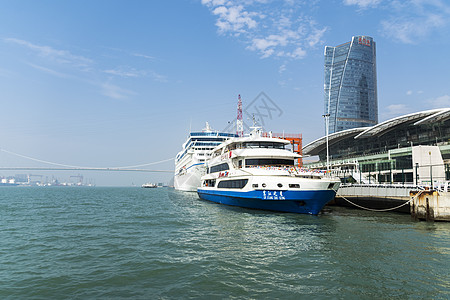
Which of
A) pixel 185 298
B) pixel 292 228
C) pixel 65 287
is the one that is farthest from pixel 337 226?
pixel 65 287

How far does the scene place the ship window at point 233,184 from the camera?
27.5 m

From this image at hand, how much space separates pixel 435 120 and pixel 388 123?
796cm

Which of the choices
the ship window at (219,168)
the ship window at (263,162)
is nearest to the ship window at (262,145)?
the ship window at (263,162)

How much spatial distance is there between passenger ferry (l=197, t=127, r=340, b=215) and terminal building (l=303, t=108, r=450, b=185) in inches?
660

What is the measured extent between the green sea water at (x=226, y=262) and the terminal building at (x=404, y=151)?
81.0ft

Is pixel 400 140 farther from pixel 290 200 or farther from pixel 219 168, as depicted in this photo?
pixel 290 200

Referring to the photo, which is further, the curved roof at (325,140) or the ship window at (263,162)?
the curved roof at (325,140)

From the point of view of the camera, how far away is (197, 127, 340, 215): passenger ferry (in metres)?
22.8

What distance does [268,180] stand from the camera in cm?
2411

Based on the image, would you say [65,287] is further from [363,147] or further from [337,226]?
[363,147]

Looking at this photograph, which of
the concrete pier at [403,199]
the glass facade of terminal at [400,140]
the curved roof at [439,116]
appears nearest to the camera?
the concrete pier at [403,199]

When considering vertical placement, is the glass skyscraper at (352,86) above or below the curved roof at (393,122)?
above

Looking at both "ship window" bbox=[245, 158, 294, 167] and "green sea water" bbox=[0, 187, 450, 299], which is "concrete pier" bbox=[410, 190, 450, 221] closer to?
"green sea water" bbox=[0, 187, 450, 299]

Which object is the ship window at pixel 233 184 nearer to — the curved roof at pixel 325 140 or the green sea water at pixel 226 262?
the green sea water at pixel 226 262
